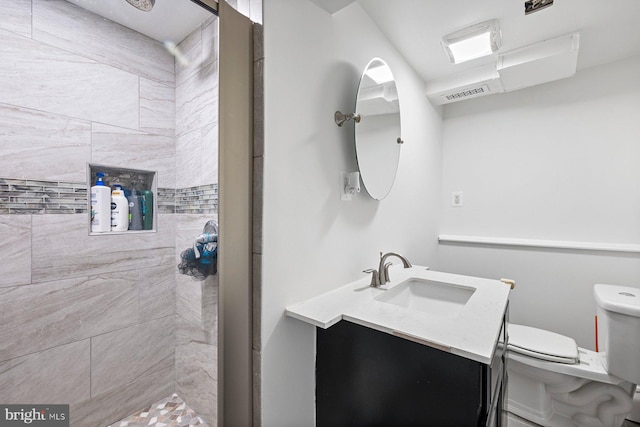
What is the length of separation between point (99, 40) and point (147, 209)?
0.79 meters

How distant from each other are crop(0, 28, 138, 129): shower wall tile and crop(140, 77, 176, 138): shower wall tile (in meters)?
0.04

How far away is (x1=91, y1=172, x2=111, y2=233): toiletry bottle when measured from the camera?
4.15 feet

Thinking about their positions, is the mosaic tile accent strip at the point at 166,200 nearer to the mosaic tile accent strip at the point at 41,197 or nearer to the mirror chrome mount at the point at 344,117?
the mosaic tile accent strip at the point at 41,197

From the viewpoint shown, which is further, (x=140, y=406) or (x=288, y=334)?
(x=140, y=406)

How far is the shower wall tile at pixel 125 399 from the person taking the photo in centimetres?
125

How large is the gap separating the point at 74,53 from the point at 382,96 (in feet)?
4.60

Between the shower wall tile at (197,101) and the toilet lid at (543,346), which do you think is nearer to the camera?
the shower wall tile at (197,101)

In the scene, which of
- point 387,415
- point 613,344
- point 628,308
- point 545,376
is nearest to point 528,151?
point 628,308

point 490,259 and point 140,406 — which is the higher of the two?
point 490,259

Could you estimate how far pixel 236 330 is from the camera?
88 centimetres

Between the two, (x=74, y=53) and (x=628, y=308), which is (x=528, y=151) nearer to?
(x=628, y=308)

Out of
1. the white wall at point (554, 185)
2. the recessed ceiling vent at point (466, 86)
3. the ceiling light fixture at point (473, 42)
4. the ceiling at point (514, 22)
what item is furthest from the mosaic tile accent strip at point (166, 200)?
the white wall at point (554, 185)

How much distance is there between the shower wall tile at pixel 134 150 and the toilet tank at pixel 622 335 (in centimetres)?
221

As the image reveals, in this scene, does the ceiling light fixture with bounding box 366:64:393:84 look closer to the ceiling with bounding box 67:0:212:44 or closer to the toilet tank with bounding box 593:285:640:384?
the ceiling with bounding box 67:0:212:44
